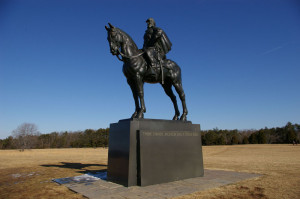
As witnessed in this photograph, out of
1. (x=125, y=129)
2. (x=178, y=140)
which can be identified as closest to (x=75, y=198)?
(x=125, y=129)

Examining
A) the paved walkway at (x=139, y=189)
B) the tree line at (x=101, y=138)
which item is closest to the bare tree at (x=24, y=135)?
the tree line at (x=101, y=138)

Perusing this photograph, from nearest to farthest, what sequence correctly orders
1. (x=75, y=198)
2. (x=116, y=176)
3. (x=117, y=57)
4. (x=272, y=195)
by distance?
(x=75, y=198) → (x=272, y=195) → (x=116, y=176) → (x=117, y=57)

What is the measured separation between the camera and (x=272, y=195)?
4.75 meters

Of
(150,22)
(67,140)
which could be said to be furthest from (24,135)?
(150,22)

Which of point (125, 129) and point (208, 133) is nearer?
point (125, 129)

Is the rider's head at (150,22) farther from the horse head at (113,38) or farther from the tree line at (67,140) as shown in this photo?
the tree line at (67,140)

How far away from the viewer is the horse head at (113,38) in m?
6.52

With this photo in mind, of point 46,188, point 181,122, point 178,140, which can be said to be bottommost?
point 46,188

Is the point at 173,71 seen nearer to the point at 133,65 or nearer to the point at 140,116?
the point at 133,65

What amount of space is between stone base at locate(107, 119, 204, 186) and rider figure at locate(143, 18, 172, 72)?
236 cm

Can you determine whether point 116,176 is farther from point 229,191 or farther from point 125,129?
point 229,191

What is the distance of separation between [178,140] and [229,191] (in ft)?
7.36

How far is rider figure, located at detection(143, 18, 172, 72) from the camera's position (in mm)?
7203

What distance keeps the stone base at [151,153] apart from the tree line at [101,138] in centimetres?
4905
